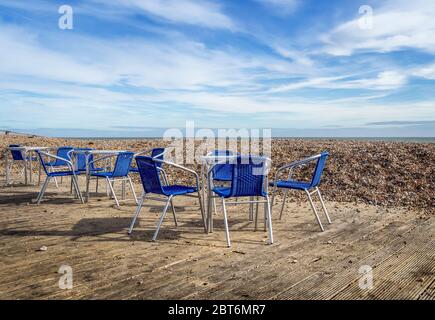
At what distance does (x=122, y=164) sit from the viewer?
19.2 ft

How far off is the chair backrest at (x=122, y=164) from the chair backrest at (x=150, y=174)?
149cm

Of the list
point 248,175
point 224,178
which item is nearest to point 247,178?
point 248,175

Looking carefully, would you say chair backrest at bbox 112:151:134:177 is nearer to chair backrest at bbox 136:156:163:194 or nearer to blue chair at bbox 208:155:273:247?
chair backrest at bbox 136:156:163:194

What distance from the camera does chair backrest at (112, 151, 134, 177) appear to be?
18.8 ft

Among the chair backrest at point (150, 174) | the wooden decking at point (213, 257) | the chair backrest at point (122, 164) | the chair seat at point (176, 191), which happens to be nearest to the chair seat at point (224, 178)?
the wooden decking at point (213, 257)

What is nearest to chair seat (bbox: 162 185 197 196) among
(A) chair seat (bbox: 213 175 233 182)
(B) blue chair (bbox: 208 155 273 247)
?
(B) blue chair (bbox: 208 155 273 247)

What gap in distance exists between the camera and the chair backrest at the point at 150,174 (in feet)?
13.3

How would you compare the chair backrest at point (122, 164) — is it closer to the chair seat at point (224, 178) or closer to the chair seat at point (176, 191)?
the chair seat at point (224, 178)

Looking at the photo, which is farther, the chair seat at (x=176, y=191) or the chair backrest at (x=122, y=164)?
the chair backrest at (x=122, y=164)

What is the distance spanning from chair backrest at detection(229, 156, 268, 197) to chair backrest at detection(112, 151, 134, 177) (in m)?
2.26

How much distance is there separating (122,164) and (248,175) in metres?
2.48

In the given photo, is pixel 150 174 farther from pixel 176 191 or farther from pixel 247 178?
pixel 247 178

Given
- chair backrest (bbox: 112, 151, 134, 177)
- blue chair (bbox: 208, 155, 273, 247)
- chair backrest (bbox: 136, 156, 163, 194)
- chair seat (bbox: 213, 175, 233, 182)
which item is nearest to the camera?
blue chair (bbox: 208, 155, 273, 247)
